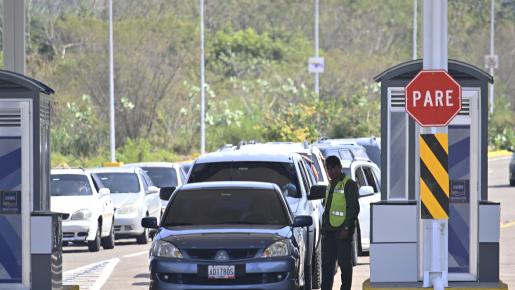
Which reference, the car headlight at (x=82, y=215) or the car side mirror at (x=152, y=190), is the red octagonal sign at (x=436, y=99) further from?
the car side mirror at (x=152, y=190)

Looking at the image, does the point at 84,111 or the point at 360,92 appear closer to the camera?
the point at 84,111

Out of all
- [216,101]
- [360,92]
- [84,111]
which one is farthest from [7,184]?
[216,101]

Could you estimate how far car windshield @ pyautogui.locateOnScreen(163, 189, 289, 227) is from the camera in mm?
17703

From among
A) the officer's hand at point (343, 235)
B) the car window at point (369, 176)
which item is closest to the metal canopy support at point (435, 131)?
the officer's hand at point (343, 235)

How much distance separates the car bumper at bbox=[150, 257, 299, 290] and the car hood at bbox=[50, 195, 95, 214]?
11964 millimetres

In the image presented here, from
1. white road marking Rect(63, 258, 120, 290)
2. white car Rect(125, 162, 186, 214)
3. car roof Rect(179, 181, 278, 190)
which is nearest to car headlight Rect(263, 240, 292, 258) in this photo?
car roof Rect(179, 181, 278, 190)

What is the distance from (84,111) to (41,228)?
48.4m

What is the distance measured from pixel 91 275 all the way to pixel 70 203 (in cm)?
581

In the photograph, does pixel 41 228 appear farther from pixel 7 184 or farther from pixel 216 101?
pixel 216 101

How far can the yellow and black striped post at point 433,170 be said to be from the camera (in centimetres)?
1686

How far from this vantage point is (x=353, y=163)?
25953 millimetres

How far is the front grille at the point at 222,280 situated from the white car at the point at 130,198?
1451 centimetres

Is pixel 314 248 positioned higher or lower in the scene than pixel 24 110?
lower

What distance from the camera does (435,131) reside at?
17047 mm
